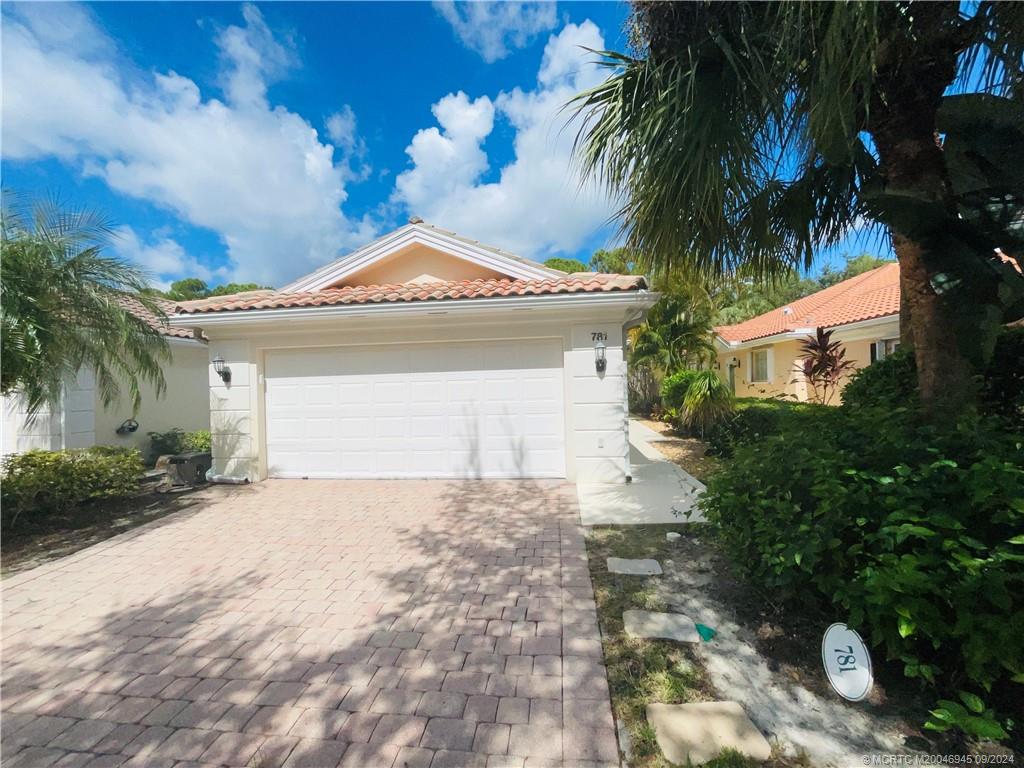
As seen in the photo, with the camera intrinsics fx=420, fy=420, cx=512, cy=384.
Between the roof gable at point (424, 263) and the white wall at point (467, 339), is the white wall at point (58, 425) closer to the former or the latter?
the white wall at point (467, 339)

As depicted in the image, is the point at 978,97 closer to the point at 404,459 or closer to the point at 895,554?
the point at 895,554

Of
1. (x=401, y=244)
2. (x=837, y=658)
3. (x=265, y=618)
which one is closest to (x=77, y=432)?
(x=401, y=244)

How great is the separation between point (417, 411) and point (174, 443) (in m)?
7.15

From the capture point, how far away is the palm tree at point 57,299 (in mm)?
4555

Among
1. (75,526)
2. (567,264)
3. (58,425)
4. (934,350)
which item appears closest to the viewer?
(934,350)

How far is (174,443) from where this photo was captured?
10.3 metres

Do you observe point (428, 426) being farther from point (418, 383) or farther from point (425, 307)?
point (425, 307)

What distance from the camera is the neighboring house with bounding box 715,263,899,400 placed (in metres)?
12.4

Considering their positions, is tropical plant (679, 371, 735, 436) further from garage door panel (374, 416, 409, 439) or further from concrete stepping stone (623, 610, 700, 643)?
concrete stepping stone (623, 610, 700, 643)

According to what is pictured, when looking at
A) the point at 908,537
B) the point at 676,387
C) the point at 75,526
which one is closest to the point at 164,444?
the point at 75,526

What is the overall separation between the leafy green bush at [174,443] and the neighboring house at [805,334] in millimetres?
12895

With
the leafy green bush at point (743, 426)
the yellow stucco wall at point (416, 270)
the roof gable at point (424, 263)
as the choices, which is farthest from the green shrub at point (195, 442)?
the leafy green bush at point (743, 426)

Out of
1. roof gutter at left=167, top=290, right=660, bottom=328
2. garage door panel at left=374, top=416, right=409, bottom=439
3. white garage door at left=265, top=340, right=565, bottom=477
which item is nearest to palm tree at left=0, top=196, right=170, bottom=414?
roof gutter at left=167, top=290, right=660, bottom=328

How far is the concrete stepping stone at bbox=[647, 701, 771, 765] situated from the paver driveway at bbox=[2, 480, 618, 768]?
10.5 inches
